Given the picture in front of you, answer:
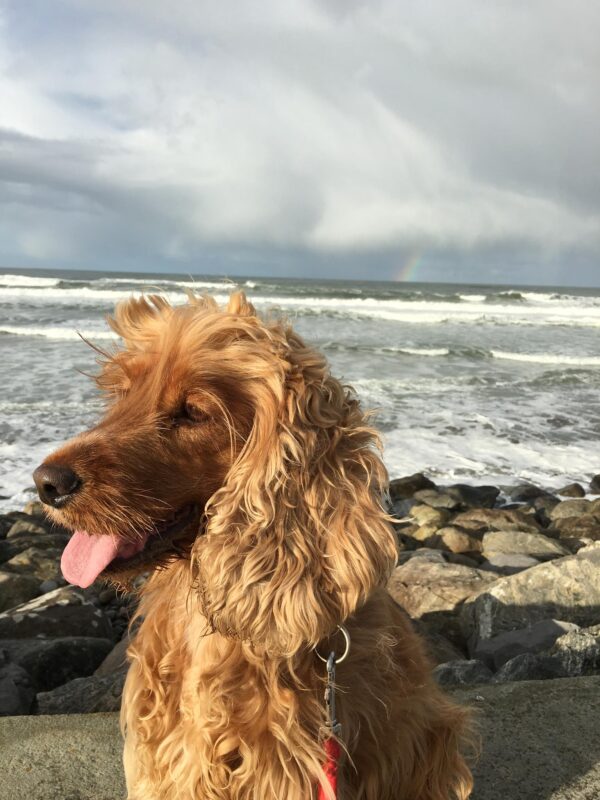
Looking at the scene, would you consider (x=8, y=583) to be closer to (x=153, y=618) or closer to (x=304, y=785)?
(x=153, y=618)

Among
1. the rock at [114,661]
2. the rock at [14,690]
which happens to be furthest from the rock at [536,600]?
the rock at [14,690]

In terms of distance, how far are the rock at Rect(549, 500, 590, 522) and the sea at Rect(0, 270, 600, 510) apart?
3.90 feet

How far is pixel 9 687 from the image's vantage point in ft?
12.5

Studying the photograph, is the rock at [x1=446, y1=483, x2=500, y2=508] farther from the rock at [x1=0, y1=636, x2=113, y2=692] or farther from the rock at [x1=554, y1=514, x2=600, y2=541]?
the rock at [x1=0, y1=636, x2=113, y2=692]

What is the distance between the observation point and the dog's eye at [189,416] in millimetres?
2217

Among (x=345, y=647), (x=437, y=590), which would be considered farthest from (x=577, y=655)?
(x=345, y=647)

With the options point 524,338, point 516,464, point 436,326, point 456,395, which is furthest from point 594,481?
point 436,326

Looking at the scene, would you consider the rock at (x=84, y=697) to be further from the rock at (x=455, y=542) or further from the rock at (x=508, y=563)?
the rock at (x=455, y=542)

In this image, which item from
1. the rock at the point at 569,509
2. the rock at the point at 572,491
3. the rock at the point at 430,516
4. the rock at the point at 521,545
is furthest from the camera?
the rock at the point at 572,491

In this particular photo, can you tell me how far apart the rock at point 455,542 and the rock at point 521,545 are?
0.13m

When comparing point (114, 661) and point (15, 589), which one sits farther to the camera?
point (15, 589)

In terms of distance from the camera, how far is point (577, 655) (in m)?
3.81

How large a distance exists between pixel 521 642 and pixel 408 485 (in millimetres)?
4575

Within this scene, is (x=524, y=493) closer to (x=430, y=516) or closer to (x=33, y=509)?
(x=430, y=516)
